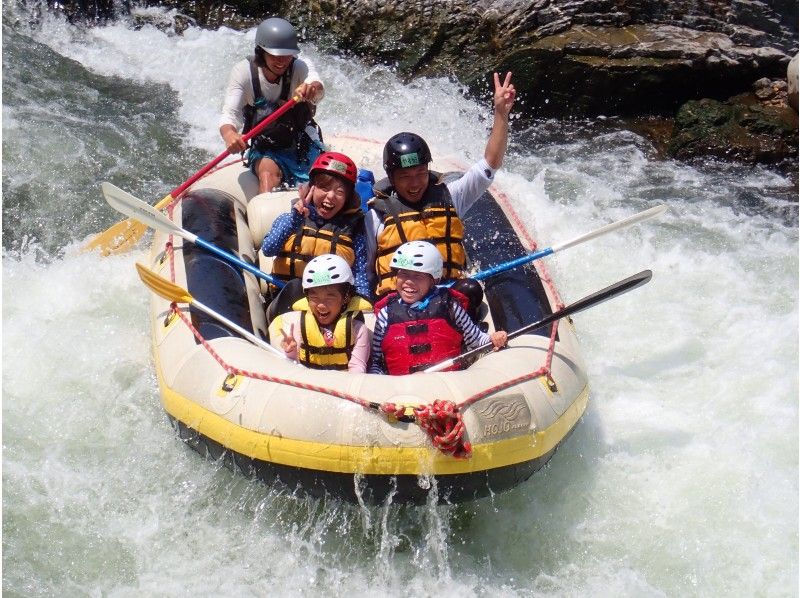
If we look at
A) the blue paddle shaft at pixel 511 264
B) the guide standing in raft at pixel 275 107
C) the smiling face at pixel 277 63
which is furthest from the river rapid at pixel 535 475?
the smiling face at pixel 277 63

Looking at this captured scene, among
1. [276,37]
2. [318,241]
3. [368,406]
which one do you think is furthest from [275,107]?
[368,406]

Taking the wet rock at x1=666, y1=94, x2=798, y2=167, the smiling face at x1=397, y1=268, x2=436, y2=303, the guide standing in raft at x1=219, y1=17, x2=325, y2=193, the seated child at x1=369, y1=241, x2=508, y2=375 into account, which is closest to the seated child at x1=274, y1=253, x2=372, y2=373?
the seated child at x1=369, y1=241, x2=508, y2=375

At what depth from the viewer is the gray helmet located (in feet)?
16.8

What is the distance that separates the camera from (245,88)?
536 cm

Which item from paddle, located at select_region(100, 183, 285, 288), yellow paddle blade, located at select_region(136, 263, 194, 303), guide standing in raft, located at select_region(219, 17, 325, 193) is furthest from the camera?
guide standing in raft, located at select_region(219, 17, 325, 193)

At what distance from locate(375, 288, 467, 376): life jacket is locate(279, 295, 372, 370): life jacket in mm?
165

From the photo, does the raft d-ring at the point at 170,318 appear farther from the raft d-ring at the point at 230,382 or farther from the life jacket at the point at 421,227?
the life jacket at the point at 421,227

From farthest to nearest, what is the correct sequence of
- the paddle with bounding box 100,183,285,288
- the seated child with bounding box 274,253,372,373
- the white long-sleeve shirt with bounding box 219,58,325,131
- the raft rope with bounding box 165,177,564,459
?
the white long-sleeve shirt with bounding box 219,58,325,131, the paddle with bounding box 100,183,285,288, the seated child with bounding box 274,253,372,373, the raft rope with bounding box 165,177,564,459

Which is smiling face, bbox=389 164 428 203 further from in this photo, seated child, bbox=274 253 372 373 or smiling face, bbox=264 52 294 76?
smiling face, bbox=264 52 294 76

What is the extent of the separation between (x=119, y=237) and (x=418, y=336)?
263cm

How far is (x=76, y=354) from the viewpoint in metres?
4.91

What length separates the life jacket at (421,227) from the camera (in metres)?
4.25

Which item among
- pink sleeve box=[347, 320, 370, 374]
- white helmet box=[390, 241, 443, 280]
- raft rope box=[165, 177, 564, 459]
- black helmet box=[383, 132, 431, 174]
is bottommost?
pink sleeve box=[347, 320, 370, 374]

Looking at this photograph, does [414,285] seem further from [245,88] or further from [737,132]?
[737,132]
